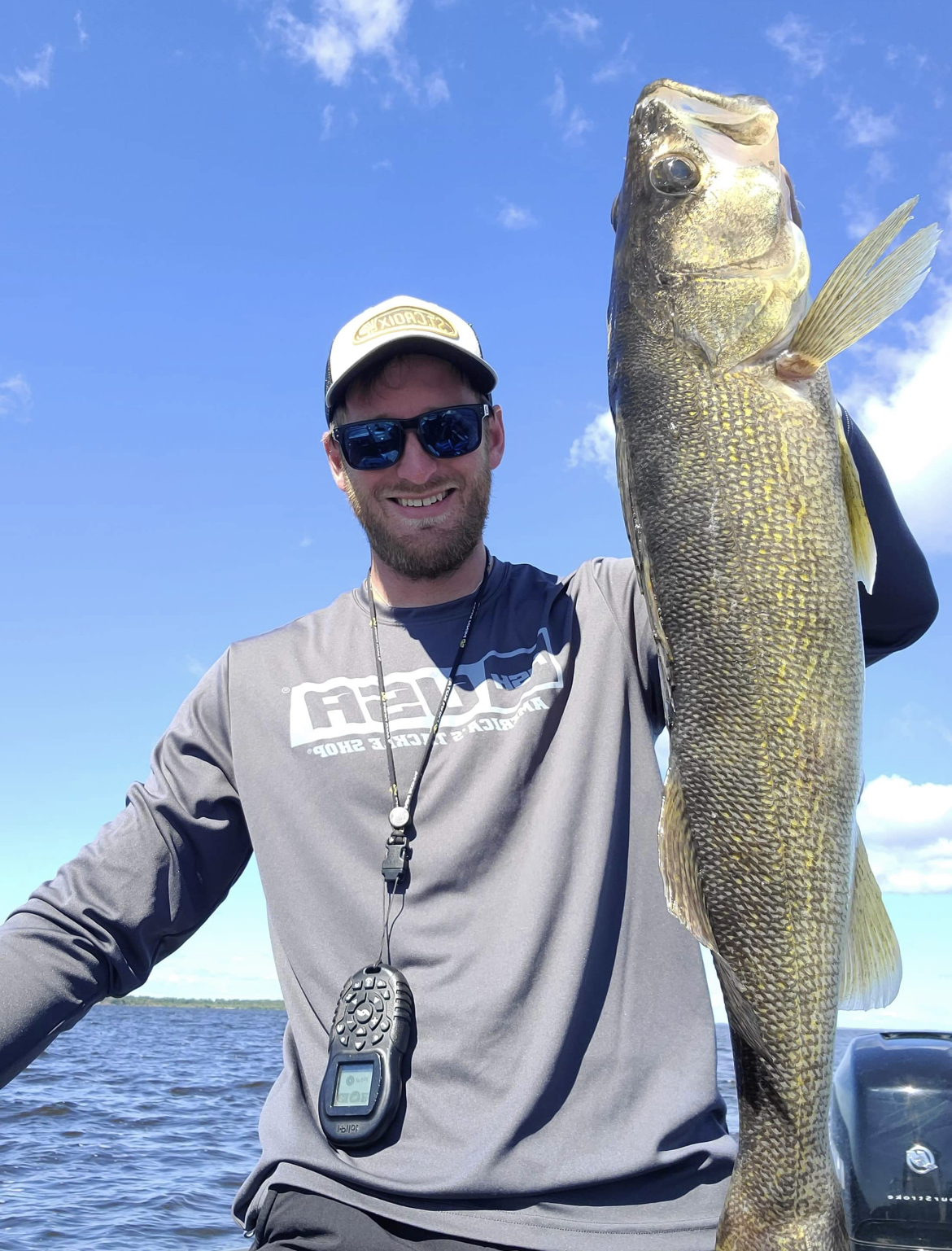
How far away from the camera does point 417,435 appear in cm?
328

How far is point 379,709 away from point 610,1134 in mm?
1336

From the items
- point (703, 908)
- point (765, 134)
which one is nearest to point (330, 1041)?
point (703, 908)

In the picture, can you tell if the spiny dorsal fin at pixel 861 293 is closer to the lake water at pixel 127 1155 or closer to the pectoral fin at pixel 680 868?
the pectoral fin at pixel 680 868

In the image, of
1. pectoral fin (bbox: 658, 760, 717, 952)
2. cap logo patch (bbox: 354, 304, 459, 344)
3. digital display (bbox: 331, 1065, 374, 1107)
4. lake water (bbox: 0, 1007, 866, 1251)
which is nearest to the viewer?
pectoral fin (bbox: 658, 760, 717, 952)

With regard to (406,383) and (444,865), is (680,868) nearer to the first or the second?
(444,865)

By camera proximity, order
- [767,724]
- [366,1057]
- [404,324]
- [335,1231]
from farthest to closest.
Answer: [404,324] < [366,1057] < [335,1231] < [767,724]

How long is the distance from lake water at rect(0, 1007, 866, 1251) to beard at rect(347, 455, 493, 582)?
509cm

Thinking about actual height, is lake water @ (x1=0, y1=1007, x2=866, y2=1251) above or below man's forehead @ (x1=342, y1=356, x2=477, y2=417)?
below

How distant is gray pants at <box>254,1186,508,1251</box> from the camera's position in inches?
95.9

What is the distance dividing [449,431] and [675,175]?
1.01 m

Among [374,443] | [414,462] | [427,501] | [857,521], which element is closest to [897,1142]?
[857,521]

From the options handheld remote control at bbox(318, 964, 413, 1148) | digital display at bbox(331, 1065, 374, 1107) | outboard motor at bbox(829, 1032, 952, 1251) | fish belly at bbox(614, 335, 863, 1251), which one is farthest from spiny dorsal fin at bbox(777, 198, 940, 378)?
outboard motor at bbox(829, 1032, 952, 1251)

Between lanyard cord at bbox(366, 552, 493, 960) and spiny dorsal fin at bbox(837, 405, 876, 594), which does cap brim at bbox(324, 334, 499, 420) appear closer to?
lanyard cord at bbox(366, 552, 493, 960)

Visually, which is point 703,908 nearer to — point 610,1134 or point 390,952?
point 610,1134
